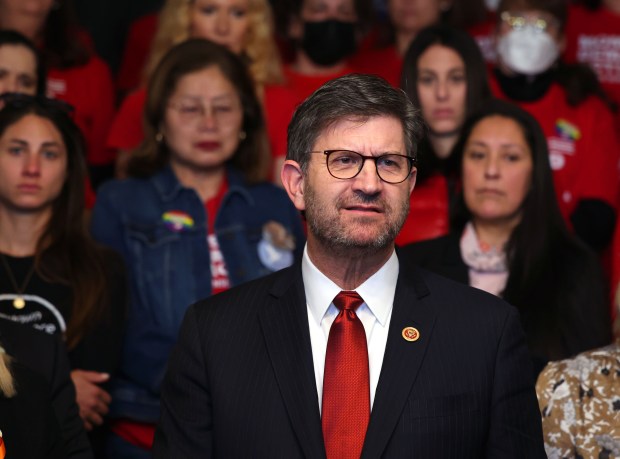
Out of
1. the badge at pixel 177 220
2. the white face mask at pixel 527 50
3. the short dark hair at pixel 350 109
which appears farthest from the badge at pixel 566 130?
the short dark hair at pixel 350 109

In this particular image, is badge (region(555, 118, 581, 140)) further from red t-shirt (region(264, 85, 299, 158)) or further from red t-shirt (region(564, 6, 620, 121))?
red t-shirt (region(264, 85, 299, 158))

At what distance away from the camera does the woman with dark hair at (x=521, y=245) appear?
395 cm

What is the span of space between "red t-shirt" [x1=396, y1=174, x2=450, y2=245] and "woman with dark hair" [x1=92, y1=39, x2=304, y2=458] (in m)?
0.44

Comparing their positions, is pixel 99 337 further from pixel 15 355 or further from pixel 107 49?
pixel 107 49

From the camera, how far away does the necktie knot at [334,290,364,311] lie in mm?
2656

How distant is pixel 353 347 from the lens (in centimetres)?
261

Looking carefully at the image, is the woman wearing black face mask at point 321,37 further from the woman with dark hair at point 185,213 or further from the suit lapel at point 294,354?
the suit lapel at point 294,354

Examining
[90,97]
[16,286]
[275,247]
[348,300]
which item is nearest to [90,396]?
[16,286]

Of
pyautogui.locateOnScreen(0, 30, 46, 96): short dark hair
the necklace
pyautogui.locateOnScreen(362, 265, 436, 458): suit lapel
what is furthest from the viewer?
pyautogui.locateOnScreen(0, 30, 46, 96): short dark hair

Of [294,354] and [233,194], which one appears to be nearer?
[294,354]

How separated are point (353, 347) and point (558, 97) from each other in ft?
9.67

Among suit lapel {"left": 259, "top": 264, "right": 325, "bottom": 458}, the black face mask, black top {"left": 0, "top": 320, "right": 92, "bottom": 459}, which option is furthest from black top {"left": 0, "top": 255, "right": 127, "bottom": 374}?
the black face mask

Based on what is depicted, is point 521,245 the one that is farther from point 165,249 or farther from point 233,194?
point 165,249

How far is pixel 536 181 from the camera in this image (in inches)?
167
